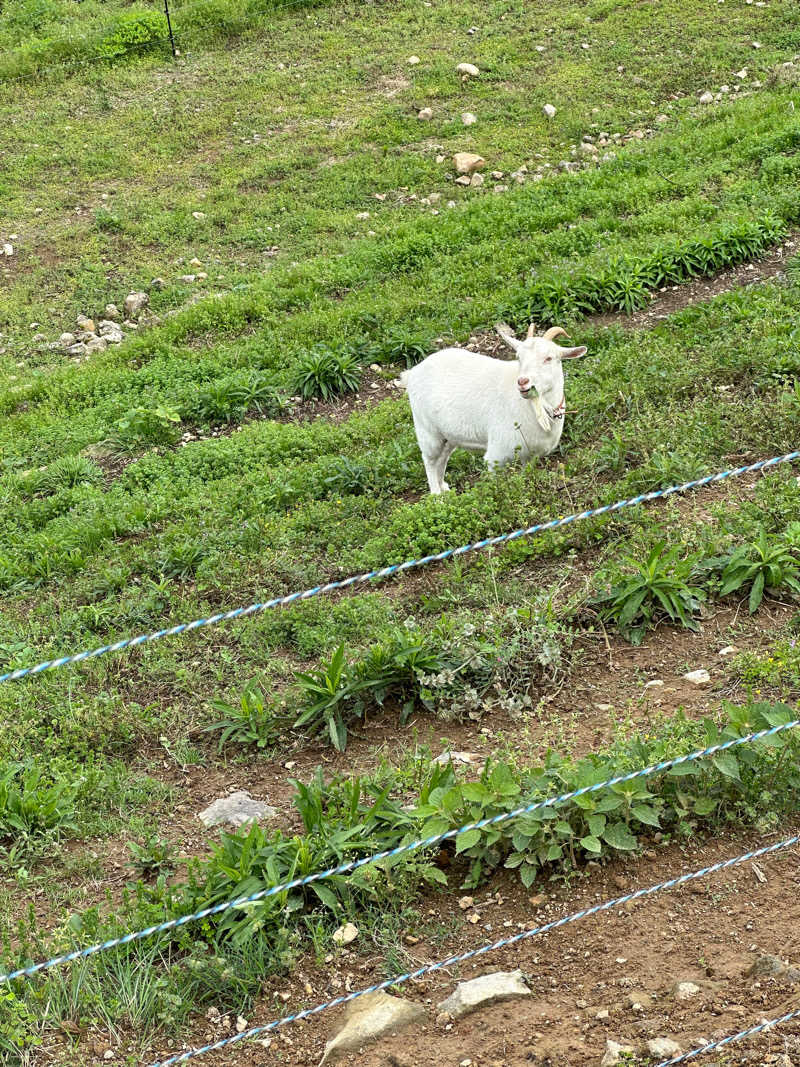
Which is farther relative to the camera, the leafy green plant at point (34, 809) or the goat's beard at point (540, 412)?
the goat's beard at point (540, 412)

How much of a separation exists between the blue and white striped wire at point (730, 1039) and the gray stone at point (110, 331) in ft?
35.4

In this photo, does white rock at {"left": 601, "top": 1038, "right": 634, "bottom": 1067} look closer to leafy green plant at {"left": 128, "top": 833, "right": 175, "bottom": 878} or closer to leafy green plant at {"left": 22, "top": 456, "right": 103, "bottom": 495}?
leafy green plant at {"left": 128, "top": 833, "right": 175, "bottom": 878}

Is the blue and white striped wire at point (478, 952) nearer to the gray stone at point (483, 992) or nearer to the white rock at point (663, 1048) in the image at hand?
the gray stone at point (483, 992)

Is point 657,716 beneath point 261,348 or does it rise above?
above

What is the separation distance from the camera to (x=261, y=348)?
11.9 meters

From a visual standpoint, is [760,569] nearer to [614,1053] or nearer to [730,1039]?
[730,1039]

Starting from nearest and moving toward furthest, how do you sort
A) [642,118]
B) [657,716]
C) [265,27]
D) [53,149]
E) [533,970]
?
[533,970]
[657,716]
[642,118]
[53,149]
[265,27]

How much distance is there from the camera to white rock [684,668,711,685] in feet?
19.5

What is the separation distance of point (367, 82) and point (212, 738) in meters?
13.7

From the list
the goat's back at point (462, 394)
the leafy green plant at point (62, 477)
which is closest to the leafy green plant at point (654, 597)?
the goat's back at point (462, 394)

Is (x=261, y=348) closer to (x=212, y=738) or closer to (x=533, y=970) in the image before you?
(x=212, y=738)

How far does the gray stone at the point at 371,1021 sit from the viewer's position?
13.8 feet

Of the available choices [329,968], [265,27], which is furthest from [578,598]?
[265,27]

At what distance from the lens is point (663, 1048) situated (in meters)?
3.94
